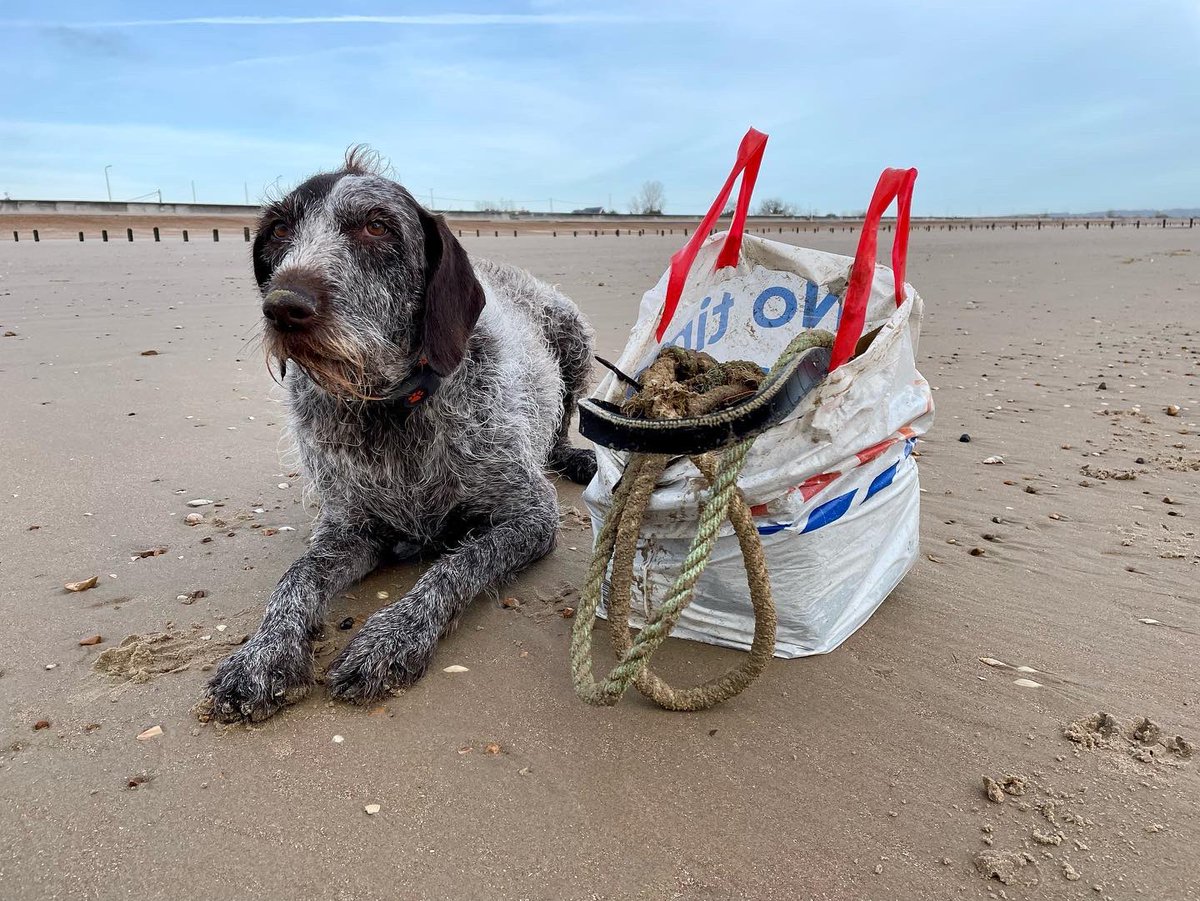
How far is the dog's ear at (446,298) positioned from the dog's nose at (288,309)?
58 centimetres

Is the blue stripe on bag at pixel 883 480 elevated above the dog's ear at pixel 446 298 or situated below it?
below

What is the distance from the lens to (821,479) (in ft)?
8.71

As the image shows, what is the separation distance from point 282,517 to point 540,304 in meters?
2.27

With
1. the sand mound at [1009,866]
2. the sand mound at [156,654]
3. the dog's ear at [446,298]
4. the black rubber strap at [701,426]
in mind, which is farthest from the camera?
the dog's ear at [446,298]

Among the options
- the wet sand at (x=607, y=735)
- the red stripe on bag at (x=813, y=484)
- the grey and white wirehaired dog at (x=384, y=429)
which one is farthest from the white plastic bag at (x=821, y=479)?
the grey and white wirehaired dog at (x=384, y=429)

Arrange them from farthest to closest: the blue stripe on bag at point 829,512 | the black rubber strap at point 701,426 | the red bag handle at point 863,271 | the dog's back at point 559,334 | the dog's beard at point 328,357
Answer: the dog's back at point 559,334
the dog's beard at point 328,357
the blue stripe on bag at point 829,512
the red bag handle at point 863,271
the black rubber strap at point 701,426

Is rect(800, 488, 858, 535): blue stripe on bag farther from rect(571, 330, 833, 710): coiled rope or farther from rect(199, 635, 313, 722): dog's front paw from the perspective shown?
rect(199, 635, 313, 722): dog's front paw

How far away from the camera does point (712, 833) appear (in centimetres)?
210

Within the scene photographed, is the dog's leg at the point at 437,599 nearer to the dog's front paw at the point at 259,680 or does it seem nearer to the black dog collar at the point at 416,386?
the dog's front paw at the point at 259,680

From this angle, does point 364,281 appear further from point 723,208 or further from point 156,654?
point 156,654

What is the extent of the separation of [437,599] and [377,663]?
438 mm

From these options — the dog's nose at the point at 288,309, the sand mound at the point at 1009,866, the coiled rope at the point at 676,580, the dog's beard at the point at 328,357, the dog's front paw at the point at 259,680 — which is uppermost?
the dog's nose at the point at 288,309

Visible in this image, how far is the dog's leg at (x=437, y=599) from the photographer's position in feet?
8.95

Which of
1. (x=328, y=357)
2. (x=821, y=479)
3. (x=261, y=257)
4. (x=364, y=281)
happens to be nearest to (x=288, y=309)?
(x=328, y=357)
